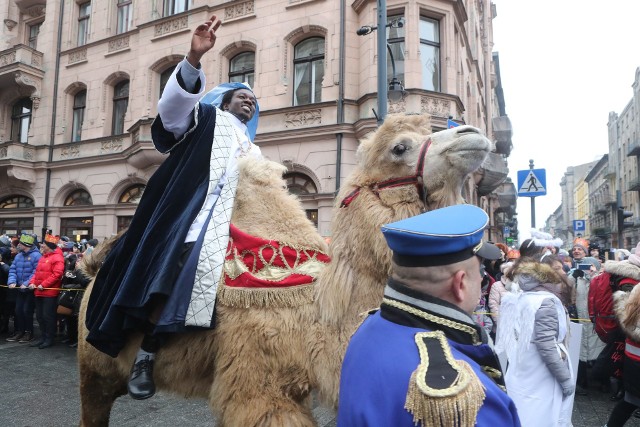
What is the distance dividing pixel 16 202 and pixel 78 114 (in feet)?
16.7

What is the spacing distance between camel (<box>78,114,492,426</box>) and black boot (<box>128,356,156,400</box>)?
54 millimetres

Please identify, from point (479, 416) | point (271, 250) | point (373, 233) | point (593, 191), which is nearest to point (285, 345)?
point (271, 250)

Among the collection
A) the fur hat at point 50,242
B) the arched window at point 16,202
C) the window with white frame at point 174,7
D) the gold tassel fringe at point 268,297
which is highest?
the window with white frame at point 174,7

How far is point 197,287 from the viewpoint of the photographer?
230 centimetres

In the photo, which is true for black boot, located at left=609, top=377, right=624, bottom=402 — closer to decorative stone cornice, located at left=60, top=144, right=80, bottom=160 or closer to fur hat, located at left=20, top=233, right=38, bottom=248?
fur hat, located at left=20, top=233, right=38, bottom=248

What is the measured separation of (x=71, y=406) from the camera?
210 inches

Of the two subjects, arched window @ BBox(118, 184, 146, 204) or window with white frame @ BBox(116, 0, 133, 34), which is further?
window with white frame @ BBox(116, 0, 133, 34)

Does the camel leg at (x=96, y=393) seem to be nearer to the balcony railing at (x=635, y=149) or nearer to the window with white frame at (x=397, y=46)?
the window with white frame at (x=397, y=46)

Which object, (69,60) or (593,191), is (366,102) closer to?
(69,60)

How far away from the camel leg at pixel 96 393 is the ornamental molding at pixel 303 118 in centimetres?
1208

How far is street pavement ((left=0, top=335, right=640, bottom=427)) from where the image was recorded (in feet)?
16.0

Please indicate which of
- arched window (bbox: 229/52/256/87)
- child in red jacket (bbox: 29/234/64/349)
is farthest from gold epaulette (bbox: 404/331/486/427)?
arched window (bbox: 229/52/256/87)

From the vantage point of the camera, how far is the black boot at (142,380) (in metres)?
2.40

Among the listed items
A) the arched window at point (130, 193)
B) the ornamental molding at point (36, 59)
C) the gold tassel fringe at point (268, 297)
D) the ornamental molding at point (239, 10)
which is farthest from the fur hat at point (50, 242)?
the ornamental molding at point (36, 59)
